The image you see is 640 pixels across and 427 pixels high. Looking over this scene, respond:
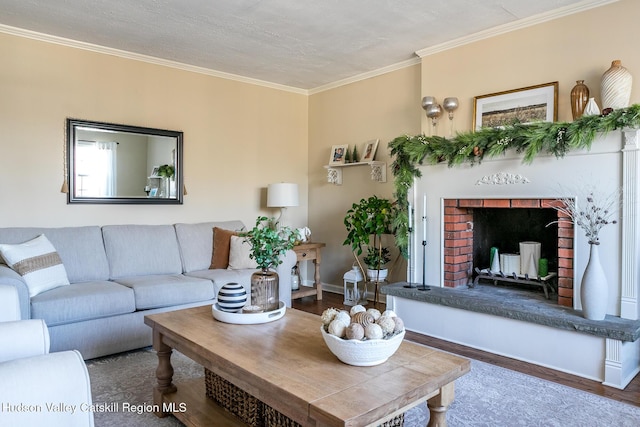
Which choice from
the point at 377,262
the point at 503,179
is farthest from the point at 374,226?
the point at 503,179

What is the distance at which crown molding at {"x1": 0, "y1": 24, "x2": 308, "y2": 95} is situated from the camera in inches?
138

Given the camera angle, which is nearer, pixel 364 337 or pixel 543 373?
pixel 364 337

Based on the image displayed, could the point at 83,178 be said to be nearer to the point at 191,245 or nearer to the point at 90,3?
the point at 191,245

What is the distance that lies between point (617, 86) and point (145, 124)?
3930 mm

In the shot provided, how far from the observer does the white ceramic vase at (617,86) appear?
2.76 meters

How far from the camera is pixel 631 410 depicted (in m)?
2.23

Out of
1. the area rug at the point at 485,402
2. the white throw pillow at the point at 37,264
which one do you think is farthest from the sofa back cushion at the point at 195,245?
the area rug at the point at 485,402

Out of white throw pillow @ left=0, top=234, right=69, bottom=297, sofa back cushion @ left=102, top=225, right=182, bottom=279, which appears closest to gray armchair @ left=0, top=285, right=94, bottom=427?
white throw pillow @ left=0, top=234, right=69, bottom=297

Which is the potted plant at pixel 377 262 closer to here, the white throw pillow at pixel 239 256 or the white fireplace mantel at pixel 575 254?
the white fireplace mantel at pixel 575 254

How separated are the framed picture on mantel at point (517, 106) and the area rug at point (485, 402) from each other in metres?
1.83

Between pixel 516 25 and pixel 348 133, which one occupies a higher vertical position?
pixel 516 25

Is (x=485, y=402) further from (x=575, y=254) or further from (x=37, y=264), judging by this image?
(x=37, y=264)

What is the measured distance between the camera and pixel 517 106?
338 cm

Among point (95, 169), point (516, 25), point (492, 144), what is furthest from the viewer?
point (95, 169)
